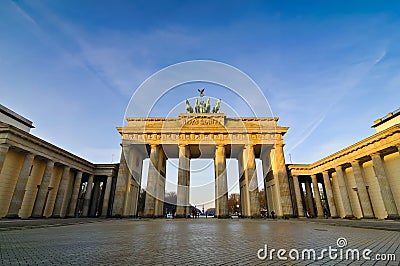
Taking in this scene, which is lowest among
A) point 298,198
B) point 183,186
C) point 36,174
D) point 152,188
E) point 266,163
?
point 298,198

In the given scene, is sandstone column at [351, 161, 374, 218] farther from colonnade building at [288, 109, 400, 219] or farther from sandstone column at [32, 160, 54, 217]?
sandstone column at [32, 160, 54, 217]

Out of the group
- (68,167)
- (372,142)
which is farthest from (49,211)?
(372,142)

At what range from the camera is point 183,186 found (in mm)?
31828

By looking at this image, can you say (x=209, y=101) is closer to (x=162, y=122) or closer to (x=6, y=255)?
(x=162, y=122)

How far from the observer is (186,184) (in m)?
32.6

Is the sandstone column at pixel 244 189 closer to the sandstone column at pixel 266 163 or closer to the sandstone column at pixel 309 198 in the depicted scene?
the sandstone column at pixel 266 163

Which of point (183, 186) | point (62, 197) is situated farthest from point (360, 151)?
point (62, 197)

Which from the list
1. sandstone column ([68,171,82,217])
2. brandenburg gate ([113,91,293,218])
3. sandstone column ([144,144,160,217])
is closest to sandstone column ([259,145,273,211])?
brandenburg gate ([113,91,293,218])

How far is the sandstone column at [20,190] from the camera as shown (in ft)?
69.8

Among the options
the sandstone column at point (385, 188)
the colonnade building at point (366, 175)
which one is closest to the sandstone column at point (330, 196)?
the colonnade building at point (366, 175)

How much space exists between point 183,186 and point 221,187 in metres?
5.66

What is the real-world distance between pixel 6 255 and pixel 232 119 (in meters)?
34.0

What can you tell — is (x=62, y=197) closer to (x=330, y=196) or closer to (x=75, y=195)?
(x=75, y=195)

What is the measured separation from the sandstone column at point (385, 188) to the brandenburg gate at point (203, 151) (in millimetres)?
11331
